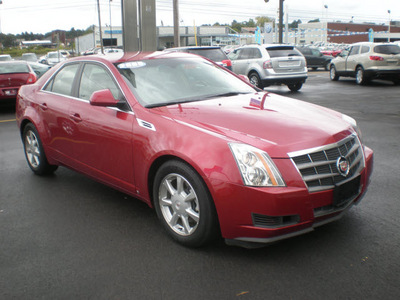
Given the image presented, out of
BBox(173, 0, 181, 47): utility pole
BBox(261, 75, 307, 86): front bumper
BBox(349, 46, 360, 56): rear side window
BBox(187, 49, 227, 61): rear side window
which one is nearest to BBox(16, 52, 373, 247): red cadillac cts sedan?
BBox(187, 49, 227, 61): rear side window

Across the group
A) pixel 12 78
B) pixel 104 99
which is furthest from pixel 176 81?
pixel 12 78

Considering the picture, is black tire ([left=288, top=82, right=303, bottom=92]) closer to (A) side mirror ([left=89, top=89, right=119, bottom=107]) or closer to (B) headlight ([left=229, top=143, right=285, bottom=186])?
(A) side mirror ([left=89, top=89, right=119, bottom=107])

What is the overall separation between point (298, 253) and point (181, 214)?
95 centimetres

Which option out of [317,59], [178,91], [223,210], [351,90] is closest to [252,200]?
[223,210]

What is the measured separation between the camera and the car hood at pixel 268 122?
321cm

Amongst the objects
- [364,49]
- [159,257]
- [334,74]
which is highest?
[364,49]

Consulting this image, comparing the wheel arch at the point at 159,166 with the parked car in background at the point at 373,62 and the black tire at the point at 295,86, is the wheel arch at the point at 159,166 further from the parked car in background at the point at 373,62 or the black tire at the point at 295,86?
the parked car in background at the point at 373,62

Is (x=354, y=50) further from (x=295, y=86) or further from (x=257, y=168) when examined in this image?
(x=257, y=168)

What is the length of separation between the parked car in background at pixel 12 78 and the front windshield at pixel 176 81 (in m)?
9.06

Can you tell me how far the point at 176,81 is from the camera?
14.6ft

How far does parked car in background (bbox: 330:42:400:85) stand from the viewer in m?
17.1

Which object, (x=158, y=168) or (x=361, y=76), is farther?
(x=361, y=76)

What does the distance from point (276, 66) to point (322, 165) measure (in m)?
12.7

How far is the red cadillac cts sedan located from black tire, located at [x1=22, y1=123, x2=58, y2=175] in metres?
0.55
